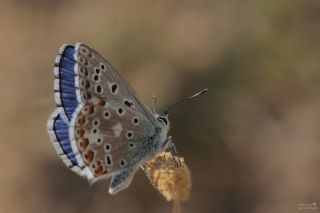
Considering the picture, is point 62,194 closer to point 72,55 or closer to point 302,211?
point 302,211

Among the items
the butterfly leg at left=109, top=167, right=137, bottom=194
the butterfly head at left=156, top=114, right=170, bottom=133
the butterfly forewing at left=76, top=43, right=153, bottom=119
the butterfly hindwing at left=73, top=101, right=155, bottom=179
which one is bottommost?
the butterfly leg at left=109, top=167, right=137, bottom=194

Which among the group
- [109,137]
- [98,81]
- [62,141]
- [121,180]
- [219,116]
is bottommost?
[219,116]

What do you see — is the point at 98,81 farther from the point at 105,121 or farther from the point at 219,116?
the point at 219,116

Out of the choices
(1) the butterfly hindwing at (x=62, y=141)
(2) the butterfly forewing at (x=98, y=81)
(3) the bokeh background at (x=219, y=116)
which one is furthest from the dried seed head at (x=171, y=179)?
(3) the bokeh background at (x=219, y=116)

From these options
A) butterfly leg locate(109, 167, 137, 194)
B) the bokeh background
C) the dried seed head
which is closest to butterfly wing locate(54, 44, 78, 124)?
butterfly leg locate(109, 167, 137, 194)

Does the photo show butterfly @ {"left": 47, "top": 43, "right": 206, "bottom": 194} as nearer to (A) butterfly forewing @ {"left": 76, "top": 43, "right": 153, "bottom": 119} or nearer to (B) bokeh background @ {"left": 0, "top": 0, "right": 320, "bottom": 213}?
(A) butterfly forewing @ {"left": 76, "top": 43, "right": 153, "bottom": 119}

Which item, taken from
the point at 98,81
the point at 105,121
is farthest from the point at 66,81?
the point at 105,121

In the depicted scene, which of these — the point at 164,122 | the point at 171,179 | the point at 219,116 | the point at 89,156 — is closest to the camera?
the point at 171,179

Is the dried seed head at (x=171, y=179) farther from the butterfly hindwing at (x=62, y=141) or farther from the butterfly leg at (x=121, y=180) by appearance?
the butterfly hindwing at (x=62, y=141)
